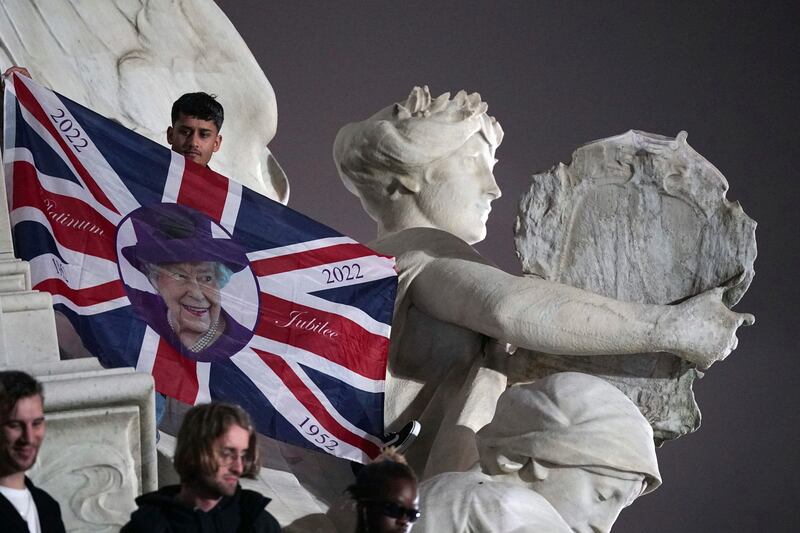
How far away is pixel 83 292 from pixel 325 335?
2.04 ft

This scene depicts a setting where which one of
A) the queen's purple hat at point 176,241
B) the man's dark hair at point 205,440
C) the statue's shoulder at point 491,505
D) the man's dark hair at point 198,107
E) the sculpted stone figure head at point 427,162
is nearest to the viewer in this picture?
the man's dark hair at point 205,440

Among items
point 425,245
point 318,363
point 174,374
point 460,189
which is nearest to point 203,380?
point 174,374

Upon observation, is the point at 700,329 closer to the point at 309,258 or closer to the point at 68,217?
the point at 309,258

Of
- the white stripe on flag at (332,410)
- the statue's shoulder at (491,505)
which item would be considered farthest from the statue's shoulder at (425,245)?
the statue's shoulder at (491,505)

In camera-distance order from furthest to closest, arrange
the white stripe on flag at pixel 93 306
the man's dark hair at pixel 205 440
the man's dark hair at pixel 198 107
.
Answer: the man's dark hair at pixel 198 107 → the white stripe on flag at pixel 93 306 → the man's dark hair at pixel 205 440

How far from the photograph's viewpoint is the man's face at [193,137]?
5.29m

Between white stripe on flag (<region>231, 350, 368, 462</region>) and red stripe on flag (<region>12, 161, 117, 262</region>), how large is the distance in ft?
1.33

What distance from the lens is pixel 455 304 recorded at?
525cm

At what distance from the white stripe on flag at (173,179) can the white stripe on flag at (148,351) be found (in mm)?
362

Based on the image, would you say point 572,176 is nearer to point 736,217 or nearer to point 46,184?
point 736,217

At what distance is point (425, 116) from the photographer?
18.5 feet

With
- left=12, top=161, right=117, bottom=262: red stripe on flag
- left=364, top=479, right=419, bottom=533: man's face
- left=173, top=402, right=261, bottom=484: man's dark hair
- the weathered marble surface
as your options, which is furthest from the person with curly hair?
the weathered marble surface

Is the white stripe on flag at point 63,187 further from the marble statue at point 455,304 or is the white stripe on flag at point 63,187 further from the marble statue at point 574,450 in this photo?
the marble statue at point 574,450

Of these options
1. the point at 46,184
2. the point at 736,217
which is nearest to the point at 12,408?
the point at 46,184
